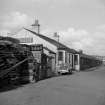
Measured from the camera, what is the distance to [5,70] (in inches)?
489

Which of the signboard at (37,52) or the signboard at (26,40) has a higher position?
the signboard at (26,40)

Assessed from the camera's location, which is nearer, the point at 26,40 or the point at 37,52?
the point at 37,52

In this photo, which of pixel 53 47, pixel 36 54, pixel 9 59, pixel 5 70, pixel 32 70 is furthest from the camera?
pixel 53 47

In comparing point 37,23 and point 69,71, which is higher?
point 37,23

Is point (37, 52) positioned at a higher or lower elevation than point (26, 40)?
lower

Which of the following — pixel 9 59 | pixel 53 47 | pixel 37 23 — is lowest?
pixel 9 59

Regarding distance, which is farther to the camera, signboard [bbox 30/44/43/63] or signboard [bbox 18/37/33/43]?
signboard [bbox 18/37/33/43]

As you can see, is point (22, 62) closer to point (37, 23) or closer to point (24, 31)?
point (24, 31)

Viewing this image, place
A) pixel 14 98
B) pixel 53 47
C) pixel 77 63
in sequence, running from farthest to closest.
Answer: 1. pixel 77 63
2. pixel 53 47
3. pixel 14 98

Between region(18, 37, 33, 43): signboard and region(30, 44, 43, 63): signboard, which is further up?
region(18, 37, 33, 43): signboard

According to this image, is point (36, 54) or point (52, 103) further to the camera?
point (36, 54)

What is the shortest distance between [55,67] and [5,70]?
A: 13612 millimetres

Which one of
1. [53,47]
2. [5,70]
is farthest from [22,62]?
[53,47]

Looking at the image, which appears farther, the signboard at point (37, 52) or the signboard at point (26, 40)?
the signboard at point (26, 40)
